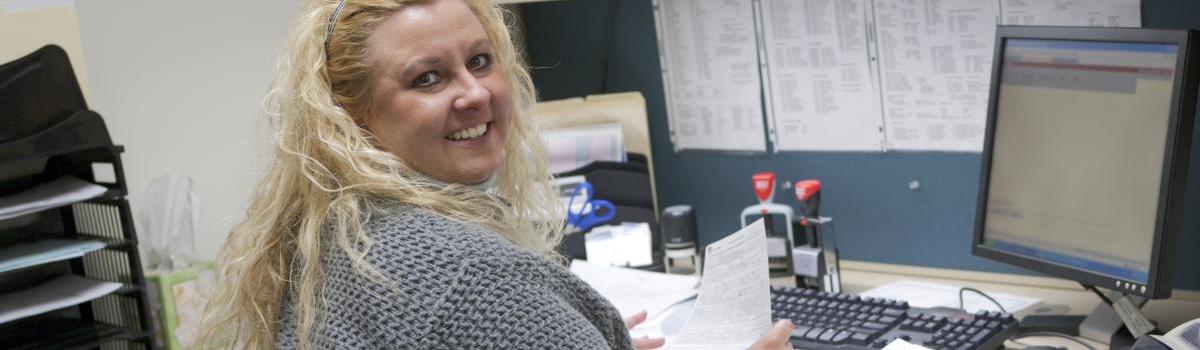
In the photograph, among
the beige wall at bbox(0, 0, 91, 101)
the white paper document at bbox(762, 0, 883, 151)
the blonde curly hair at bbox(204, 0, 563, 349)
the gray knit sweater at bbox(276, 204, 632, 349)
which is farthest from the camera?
the white paper document at bbox(762, 0, 883, 151)

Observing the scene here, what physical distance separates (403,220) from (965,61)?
1.10 metres

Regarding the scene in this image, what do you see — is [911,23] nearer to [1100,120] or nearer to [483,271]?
[1100,120]

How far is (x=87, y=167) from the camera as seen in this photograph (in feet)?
6.30

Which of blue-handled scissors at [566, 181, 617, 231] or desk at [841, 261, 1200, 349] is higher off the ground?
blue-handled scissors at [566, 181, 617, 231]

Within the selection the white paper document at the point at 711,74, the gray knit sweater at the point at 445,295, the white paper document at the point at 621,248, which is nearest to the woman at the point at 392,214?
the gray knit sweater at the point at 445,295

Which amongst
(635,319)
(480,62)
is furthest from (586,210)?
(480,62)

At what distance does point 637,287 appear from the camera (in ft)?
6.34

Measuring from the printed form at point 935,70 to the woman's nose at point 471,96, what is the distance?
95 centimetres

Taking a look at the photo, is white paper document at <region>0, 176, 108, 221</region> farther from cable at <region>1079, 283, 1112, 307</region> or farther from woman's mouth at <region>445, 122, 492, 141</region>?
cable at <region>1079, 283, 1112, 307</region>

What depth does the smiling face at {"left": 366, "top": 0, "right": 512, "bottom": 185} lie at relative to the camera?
1149mm

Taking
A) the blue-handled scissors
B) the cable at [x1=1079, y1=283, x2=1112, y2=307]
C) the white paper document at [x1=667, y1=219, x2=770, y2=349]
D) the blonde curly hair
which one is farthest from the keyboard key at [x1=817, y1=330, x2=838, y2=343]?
the blue-handled scissors

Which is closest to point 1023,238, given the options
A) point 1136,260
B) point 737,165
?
point 1136,260

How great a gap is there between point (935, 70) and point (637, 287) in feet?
1.90

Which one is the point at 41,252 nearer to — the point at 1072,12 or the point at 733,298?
the point at 733,298
